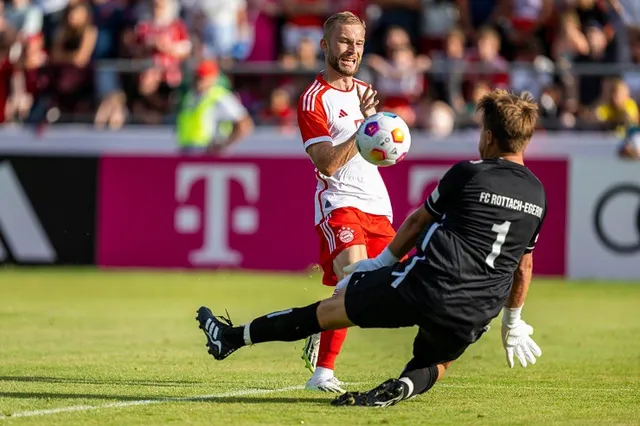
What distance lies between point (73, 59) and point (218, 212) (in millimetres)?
3672

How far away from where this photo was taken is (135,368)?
9.34 metres

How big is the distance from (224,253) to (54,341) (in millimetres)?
7568

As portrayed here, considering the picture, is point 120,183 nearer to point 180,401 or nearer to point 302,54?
point 302,54

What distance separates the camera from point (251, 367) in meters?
9.66

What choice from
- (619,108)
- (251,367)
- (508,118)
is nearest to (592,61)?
(619,108)

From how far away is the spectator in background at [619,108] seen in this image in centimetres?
1775

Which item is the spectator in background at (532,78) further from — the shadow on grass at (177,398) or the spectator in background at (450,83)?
the shadow on grass at (177,398)

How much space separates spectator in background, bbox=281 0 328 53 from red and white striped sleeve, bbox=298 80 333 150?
37.1 ft

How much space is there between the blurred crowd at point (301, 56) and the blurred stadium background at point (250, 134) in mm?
29

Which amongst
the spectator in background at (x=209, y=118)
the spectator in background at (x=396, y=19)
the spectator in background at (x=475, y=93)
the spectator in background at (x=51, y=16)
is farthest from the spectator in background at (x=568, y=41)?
the spectator in background at (x=51, y=16)

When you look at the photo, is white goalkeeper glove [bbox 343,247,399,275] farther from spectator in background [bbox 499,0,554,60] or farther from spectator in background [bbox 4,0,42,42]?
spectator in background [bbox 4,0,42,42]

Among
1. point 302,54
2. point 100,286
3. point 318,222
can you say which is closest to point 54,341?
point 318,222

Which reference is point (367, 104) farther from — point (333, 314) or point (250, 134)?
point (250, 134)

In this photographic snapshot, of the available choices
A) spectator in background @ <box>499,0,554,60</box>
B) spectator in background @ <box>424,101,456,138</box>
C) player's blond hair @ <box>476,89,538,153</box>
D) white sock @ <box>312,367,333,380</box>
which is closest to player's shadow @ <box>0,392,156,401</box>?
white sock @ <box>312,367,333,380</box>
